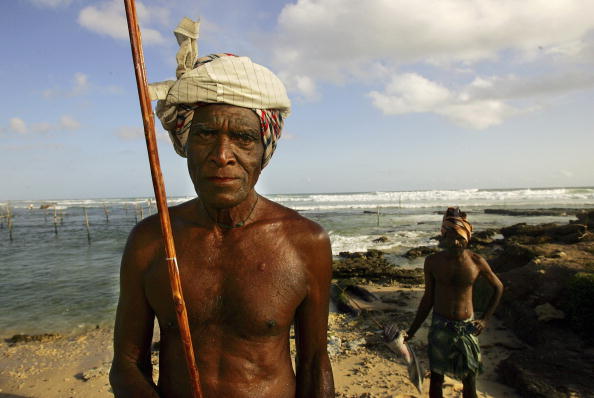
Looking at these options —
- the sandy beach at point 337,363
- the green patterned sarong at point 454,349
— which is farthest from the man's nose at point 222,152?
the sandy beach at point 337,363

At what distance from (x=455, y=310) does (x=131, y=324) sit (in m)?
3.94

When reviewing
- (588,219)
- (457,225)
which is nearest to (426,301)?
(457,225)

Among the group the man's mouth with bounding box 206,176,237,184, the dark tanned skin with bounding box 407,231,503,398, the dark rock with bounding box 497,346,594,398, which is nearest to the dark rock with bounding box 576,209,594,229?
the dark rock with bounding box 497,346,594,398

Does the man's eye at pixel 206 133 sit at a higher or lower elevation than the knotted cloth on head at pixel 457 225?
higher

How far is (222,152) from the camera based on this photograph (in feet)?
4.91

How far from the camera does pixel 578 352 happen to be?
5.40 meters

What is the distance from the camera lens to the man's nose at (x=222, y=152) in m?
1.48

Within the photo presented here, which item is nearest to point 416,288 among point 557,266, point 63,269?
point 557,266

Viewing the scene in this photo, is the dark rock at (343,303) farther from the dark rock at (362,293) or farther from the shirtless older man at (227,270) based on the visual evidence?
the shirtless older man at (227,270)

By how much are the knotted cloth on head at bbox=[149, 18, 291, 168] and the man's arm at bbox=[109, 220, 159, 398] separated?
545 mm

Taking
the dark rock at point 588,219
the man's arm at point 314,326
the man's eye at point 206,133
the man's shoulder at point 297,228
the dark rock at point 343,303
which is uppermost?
the man's eye at point 206,133

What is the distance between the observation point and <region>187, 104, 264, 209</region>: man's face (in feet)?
4.91

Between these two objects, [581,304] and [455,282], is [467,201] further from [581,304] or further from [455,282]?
[455,282]

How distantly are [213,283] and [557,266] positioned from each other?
26.2ft
